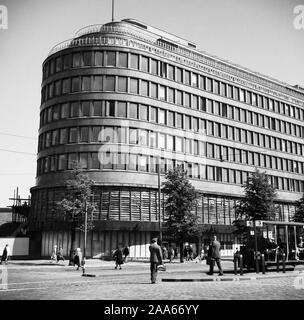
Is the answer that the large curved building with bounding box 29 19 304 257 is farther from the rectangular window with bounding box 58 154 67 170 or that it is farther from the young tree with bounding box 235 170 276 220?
the young tree with bounding box 235 170 276 220

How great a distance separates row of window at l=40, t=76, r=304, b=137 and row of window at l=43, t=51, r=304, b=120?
153 cm

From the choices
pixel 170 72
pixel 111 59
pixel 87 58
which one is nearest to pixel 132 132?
pixel 111 59

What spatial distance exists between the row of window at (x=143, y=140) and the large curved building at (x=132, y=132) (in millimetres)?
118

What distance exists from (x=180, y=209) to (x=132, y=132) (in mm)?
12546

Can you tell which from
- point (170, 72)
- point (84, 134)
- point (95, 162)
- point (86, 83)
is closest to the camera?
point (95, 162)

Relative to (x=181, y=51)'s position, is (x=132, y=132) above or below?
below

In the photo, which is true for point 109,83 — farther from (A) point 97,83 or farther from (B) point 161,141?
(B) point 161,141

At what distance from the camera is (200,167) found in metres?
52.8

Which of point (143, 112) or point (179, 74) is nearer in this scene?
point (143, 112)

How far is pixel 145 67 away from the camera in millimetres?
50312

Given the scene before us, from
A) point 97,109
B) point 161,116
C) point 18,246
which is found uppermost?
point 161,116

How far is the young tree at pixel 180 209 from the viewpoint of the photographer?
38.4 meters
